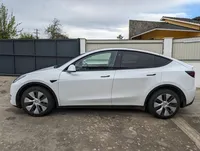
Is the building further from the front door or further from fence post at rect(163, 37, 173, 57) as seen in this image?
the front door

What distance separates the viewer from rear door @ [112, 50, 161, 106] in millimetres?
4602

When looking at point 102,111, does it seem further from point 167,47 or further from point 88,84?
point 167,47

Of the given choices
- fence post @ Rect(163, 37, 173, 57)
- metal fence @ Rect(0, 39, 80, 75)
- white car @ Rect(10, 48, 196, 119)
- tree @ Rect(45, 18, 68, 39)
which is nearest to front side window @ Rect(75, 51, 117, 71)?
white car @ Rect(10, 48, 196, 119)

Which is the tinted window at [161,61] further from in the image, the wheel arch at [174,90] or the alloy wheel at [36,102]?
the alloy wheel at [36,102]

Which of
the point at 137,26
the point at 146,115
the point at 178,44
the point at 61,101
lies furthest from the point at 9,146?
the point at 137,26

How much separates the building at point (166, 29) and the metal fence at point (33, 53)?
7.45 meters

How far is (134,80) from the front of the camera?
4.60 metres

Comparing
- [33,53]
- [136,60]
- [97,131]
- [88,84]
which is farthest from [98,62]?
[33,53]

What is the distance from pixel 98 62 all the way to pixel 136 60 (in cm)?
87

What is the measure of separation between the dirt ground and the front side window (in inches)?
44.8

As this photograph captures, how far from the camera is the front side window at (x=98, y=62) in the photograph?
471 centimetres

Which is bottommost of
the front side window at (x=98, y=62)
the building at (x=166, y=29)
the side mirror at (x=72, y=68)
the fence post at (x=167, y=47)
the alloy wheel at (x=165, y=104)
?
the alloy wheel at (x=165, y=104)

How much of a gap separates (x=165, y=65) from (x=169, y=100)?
79 centimetres

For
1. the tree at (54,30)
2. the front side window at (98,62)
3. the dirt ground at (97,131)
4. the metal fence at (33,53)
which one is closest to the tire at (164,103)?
the dirt ground at (97,131)
